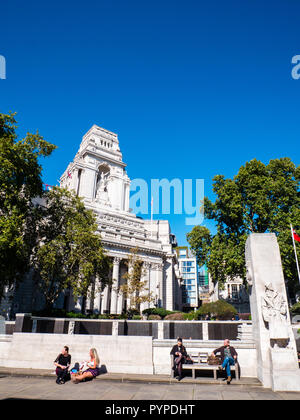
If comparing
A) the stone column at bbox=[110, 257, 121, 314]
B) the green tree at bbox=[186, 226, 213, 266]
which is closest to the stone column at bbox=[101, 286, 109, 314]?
the stone column at bbox=[110, 257, 121, 314]

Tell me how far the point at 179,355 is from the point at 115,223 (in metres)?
49.7

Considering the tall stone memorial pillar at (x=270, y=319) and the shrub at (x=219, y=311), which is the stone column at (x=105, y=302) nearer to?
the shrub at (x=219, y=311)

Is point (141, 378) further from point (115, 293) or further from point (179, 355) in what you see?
point (115, 293)

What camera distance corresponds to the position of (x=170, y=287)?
59.4 metres

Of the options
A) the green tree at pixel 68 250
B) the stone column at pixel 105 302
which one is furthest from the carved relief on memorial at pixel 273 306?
the stone column at pixel 105 302

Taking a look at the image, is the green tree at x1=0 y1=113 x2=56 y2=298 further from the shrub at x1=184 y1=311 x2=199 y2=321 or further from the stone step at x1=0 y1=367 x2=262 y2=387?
the shrub at x1=184 y1=311 x2=199 y2=321

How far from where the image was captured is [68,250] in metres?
31.9

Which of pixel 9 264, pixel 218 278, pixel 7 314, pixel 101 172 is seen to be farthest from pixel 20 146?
pixel 101 172

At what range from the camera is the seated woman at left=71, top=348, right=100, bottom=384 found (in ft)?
32.4

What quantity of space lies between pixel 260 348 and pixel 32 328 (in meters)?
14.9

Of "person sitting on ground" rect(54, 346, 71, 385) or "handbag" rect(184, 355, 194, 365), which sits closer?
"person sitting on ground" rect(54, 346, 71, 385)

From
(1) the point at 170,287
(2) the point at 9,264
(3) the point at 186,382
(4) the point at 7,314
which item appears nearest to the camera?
(3) the point at 186,382

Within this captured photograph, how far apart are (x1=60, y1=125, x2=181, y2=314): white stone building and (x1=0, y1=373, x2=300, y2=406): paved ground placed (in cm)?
3495
